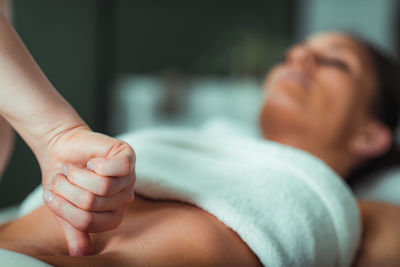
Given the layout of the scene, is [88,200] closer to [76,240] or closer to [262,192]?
[76,240]

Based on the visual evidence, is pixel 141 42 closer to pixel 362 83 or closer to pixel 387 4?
pixel 387 4

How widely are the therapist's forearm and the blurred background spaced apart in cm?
179

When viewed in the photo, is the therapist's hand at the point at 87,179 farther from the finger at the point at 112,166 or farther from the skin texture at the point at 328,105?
the skin texture at the point at 328,105

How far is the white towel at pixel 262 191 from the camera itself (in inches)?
25.1

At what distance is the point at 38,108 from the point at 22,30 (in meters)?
1.54

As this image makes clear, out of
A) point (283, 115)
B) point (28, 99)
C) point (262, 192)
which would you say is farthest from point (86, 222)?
point (283, 115)

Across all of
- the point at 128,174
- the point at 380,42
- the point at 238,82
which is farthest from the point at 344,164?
the point at 380,42

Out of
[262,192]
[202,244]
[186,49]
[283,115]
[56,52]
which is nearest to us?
[202,244]

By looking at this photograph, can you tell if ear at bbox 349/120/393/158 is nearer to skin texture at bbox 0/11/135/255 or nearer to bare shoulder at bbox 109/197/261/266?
bare shoulder at bbox 109/197/261/266

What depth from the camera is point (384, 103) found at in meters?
1.19

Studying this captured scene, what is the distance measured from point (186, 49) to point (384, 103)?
1.84 m

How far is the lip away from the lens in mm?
1103

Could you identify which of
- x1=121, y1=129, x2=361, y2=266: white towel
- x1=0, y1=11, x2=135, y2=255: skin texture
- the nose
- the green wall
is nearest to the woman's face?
Result: the nose

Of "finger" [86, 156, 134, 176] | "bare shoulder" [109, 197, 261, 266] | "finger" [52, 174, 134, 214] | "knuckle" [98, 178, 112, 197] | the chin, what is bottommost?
the chin
